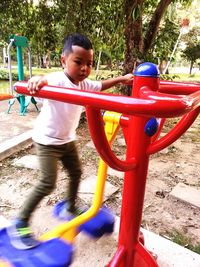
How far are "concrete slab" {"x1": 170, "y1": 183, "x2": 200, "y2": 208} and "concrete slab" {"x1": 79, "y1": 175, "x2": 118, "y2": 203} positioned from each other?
0.50 m

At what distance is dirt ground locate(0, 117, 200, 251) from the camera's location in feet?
6.62

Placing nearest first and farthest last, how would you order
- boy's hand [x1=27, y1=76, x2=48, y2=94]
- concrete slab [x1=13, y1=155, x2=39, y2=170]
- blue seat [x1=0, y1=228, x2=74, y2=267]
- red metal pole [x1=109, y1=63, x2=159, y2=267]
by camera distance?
boy's hand [x1=27, y1=76, x2=48, y2=94] → red metal pole [x1=109, y1=63, x2=159, y2=267] → blue seat [x1=0, y1=228, x2=74, y2=267] → concrete slab [x1=13, y1=155, x2=39, y2=170]

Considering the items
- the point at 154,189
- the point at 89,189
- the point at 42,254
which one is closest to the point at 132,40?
the point at 154,189

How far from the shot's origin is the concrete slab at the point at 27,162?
283 cm

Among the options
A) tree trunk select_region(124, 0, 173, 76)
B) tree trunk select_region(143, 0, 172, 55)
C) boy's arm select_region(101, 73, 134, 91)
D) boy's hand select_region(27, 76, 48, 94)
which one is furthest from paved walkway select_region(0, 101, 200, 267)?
tree trunk select_region(143, 0, 172, 55)

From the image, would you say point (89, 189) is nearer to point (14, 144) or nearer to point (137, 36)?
point (14, 144)

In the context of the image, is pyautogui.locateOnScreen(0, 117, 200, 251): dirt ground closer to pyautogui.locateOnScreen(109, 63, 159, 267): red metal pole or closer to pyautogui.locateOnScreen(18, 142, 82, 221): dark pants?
pyautogui.locateOnScreen(18, 142, 82, 221): dark pants

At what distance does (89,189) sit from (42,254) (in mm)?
1045

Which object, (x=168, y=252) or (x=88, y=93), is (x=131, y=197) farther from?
(x=168, y=252)

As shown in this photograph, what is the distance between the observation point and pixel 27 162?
9.57 feet

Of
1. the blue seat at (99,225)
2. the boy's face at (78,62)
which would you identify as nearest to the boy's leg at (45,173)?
the blue seat at (99,225)

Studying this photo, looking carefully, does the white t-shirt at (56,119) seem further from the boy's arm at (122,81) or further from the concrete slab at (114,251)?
the concrete slab at (114,251)

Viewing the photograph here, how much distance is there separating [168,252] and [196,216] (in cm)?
57

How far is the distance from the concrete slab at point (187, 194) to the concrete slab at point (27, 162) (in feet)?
4.23
